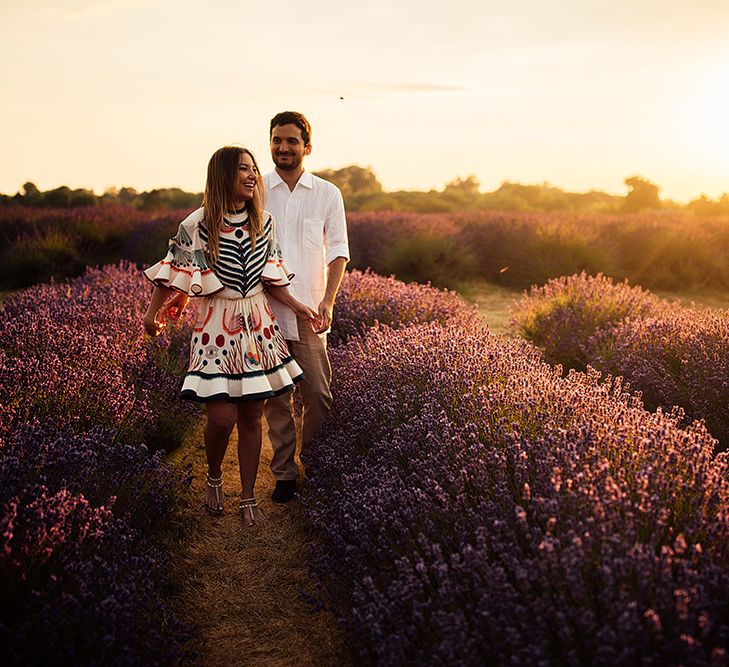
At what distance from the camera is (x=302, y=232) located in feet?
10.7

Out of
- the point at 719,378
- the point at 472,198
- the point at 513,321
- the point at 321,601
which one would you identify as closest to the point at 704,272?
the point at 513,321

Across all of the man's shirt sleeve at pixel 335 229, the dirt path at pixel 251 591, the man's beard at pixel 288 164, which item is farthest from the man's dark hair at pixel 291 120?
the dirt path at pixel 251 591

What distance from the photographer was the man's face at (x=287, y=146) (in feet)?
10.2

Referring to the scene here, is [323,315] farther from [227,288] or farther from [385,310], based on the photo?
[385,310]

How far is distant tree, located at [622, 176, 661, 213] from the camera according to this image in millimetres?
23594

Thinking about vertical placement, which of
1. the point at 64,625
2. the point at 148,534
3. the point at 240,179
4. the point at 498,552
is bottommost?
the point at 148,534

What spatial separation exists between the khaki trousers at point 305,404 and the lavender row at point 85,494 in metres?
0.53

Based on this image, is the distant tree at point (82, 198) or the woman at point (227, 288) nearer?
the woman at point (227, 288)

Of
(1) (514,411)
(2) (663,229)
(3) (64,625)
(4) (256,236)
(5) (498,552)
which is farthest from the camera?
(2) (663,229)

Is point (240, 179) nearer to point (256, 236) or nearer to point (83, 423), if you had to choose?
point (256, 236)

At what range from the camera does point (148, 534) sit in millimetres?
2750

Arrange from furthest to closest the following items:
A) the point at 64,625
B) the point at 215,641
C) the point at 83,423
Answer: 1. the point at 83,423
2. the point at 215,641
3. the point at 64,625

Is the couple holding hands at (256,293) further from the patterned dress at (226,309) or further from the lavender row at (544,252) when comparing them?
the lavender row at (544,252)

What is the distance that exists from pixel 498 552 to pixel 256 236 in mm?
1712
